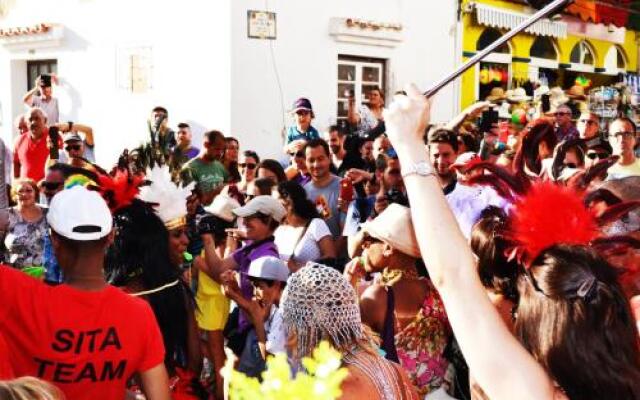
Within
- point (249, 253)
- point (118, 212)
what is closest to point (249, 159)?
point (249, 253)

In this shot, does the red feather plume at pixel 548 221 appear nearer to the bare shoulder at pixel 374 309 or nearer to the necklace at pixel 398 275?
the bare shoulder at pixel 374 309

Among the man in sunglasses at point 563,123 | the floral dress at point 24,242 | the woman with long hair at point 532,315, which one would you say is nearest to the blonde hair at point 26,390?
the woman with long hair at point 532,315

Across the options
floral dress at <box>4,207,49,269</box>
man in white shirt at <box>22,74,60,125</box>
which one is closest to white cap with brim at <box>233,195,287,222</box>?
floral dress at <box>4,207,49,269</box>

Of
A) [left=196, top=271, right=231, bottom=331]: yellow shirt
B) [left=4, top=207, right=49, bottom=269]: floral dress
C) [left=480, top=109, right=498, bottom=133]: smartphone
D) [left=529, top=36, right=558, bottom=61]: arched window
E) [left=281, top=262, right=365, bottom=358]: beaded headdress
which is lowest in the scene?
[left=196, top=271, right=231, bottom=331]: yellow shirt

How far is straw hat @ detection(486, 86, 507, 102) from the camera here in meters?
14.0

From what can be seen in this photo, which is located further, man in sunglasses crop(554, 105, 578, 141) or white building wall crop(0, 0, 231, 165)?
white building wall crop(0, 0, 231, 165)

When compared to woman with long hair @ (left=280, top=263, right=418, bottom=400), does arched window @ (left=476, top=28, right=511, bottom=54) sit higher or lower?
higher

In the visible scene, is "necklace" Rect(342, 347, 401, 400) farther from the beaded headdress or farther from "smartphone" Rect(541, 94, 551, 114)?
"smartphone" Rect(541, 94, 551, 114)

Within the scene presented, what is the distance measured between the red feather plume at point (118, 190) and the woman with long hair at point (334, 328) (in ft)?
4.36

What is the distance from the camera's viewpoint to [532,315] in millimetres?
1740

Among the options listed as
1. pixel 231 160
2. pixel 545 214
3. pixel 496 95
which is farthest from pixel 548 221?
pixel 496 95

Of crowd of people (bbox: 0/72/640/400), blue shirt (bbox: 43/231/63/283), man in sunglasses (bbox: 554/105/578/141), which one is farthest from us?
man in sunglasses (bbox: 554/105/578/141)

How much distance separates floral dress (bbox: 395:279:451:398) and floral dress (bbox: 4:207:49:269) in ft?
10.4

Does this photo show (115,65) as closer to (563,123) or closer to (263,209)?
(563,123)
